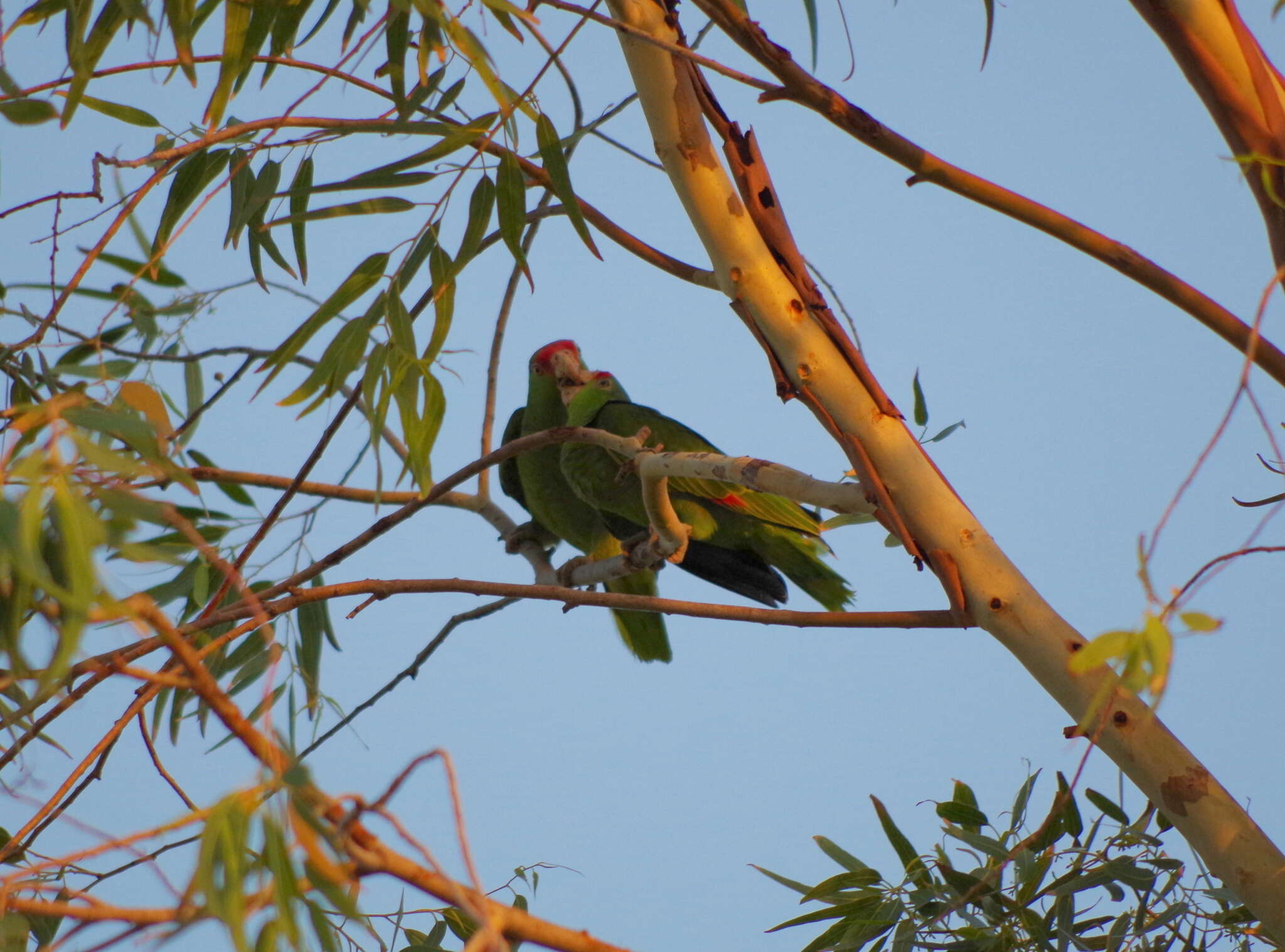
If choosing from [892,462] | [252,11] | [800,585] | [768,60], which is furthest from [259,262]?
[800,585]

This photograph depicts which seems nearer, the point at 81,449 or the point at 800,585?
the point at 81,449

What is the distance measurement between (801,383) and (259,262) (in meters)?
0.69

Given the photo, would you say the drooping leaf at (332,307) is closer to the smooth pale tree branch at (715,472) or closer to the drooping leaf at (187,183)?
the smooth pale tree branch at (715,472)

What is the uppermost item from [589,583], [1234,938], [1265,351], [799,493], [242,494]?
[242,494]

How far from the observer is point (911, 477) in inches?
41.2

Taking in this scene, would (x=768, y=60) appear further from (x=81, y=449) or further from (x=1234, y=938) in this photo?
(x=1234, y=938)

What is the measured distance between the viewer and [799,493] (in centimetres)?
111

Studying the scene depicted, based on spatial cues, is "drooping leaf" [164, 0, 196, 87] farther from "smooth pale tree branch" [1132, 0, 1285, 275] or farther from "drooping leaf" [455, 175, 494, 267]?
"smooth pale tree branch" [1132, 0, 1285, 275]

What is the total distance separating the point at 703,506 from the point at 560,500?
0.45 m

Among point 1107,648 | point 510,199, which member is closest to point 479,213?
point 510,199

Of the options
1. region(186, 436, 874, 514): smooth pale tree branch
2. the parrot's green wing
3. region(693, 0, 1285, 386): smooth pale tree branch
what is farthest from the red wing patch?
region(693, 0, 1285, 386): smooth pale tree branch

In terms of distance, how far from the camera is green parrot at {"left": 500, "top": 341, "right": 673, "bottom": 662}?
8.68 feet

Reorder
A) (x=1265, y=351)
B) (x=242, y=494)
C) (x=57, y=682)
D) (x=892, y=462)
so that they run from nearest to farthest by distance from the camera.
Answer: (x=57, y=682) → (x=1265, y=351) → (x=892, y=462) → (x=242, y=494)

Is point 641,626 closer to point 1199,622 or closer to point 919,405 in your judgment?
point 919,405
